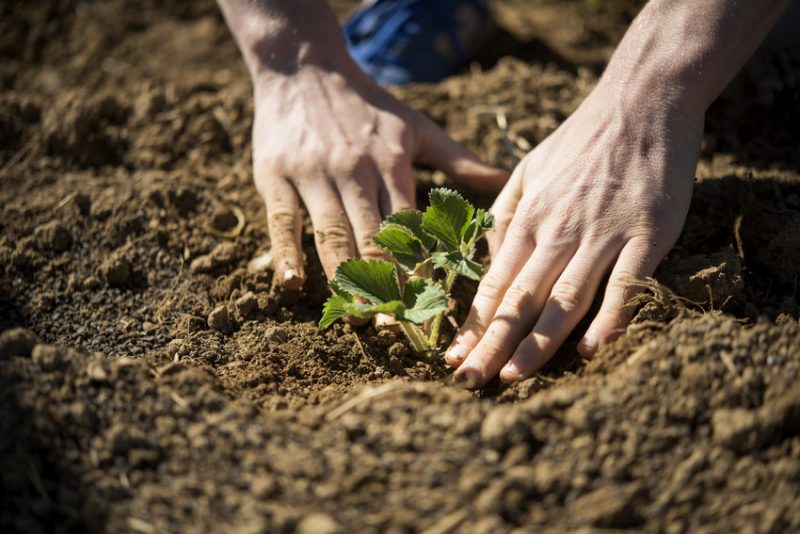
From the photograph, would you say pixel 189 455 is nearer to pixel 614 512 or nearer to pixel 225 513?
pixel 225 513

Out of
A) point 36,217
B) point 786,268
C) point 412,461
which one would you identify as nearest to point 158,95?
point 36,217

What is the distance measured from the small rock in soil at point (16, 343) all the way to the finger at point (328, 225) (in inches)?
36.6

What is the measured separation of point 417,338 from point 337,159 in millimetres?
Result: 797

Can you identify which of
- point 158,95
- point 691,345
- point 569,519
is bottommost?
point 569,519

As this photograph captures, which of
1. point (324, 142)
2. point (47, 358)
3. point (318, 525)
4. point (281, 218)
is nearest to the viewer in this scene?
point (318, 525)

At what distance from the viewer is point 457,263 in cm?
205

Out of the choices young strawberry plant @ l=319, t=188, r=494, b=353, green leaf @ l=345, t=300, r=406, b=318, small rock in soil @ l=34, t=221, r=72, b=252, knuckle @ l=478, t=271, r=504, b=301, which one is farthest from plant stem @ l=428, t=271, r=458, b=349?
small rock in soil @ l=34, t=221, r=72, b=252

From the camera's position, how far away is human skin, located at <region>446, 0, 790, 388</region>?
204 centimetres

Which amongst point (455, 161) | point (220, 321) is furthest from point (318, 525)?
point (455, 161)

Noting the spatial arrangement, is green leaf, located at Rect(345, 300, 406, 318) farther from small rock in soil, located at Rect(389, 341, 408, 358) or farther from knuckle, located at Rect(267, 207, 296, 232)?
knuckle, located at Rect(267, 207, 296, 232)

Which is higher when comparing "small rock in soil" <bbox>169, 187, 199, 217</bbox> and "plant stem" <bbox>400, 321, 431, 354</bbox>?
"small rock in soil" <bbox>169, 187, 199, 217</bbox>

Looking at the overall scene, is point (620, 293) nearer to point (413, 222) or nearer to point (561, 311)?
point (561, 311)

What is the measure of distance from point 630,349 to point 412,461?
0.69 m

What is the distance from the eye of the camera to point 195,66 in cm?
424
